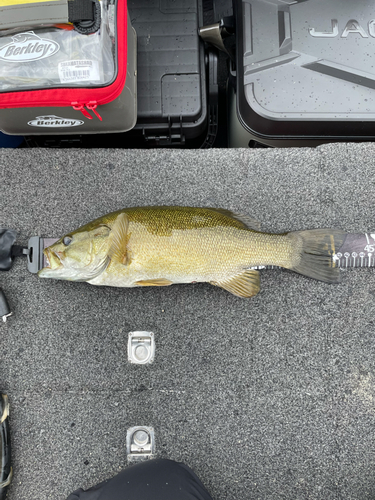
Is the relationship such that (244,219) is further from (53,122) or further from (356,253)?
(53,122)

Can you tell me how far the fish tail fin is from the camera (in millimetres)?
1550

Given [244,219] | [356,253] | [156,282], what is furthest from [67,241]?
[356,253]

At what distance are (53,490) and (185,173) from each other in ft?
5.51

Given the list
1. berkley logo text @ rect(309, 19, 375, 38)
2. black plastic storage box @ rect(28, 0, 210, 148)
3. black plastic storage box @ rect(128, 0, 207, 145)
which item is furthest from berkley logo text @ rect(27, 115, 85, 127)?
berkley logo text @ rect(309, 19, 375, 38)

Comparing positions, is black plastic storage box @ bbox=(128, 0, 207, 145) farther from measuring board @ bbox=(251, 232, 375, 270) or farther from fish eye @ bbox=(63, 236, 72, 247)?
measuring board @ bbox=(251, 232, 375, 270)

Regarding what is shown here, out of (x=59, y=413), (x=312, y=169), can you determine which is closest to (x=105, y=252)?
(x=59, y=413)

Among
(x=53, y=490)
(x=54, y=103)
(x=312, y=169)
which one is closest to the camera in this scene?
(x=54, y=103)

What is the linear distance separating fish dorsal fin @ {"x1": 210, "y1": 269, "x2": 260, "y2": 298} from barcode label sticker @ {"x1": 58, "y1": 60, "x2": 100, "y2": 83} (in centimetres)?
101

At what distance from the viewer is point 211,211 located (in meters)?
1.56

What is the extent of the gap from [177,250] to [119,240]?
0.25 metres

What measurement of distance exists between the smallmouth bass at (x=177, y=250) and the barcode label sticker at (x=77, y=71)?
1.81ft

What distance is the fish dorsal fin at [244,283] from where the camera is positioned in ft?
5.09

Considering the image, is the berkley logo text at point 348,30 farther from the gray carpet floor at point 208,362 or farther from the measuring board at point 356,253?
the measuring board at point 356,253

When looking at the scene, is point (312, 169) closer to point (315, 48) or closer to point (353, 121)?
point (353, 121)
